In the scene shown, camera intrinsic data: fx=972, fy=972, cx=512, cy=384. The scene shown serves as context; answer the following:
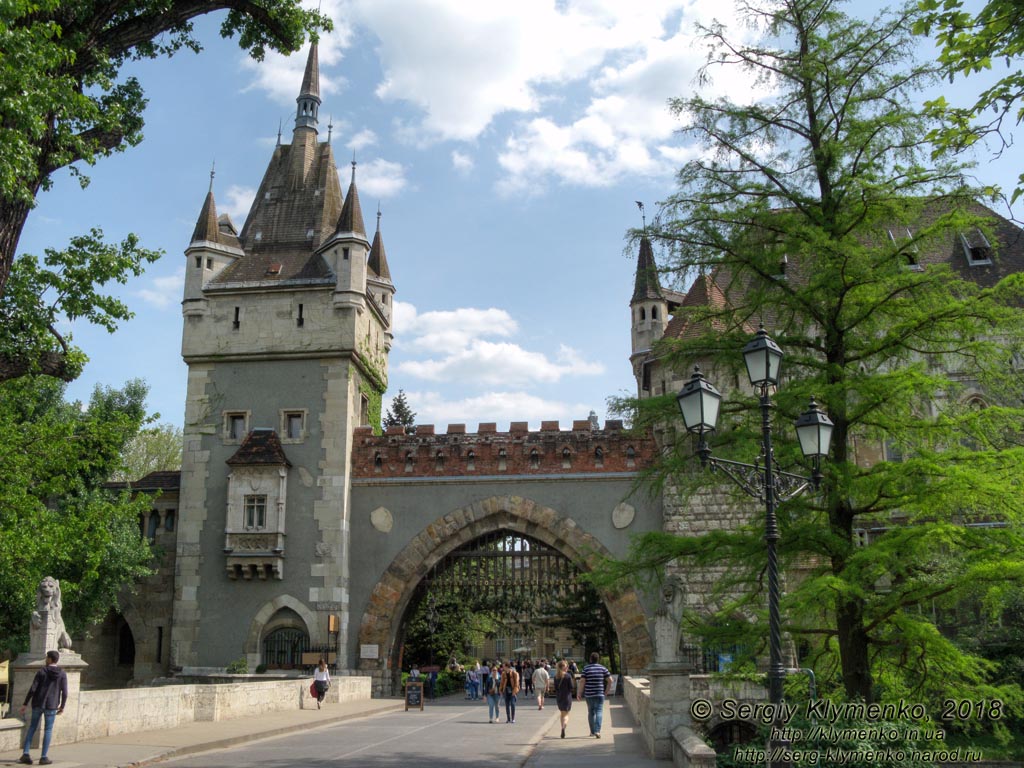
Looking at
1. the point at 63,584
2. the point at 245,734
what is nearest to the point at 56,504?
the point at 63,584

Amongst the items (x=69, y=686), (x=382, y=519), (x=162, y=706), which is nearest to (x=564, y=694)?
(x=162, y=706)

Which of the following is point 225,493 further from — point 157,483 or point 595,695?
point 595,695

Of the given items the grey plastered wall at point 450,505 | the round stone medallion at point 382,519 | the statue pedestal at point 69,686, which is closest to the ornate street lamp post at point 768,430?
the statue pedestal at point 69,686

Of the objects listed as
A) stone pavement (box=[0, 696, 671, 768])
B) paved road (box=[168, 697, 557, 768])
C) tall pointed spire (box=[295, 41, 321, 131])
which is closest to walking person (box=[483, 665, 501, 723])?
paved road (box=[168, 697, 557, 768])

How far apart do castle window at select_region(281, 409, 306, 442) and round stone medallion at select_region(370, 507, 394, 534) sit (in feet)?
9.87

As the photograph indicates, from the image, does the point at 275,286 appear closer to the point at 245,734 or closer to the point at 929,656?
the point at 245,734

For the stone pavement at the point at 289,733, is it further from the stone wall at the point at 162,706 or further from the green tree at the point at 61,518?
the green tree at the point at 61,518

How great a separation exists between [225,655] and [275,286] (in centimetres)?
1053

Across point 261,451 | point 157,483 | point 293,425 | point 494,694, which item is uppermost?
point 293,425

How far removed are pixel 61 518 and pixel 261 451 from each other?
21.4 ft

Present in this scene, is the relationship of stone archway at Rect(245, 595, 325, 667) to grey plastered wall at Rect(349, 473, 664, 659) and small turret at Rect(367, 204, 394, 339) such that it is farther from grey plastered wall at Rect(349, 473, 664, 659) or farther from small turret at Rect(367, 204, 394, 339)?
small turret at Rect(367, 204, 394, 339)

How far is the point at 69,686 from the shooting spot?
44.5 ft

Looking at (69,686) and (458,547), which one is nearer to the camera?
(69,686)

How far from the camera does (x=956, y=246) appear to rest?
28594 millimetres
